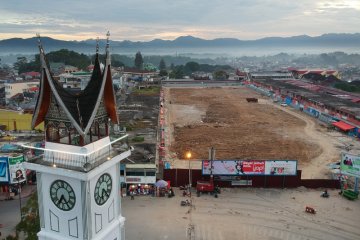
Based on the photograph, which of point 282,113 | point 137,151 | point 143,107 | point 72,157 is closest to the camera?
point 72,157

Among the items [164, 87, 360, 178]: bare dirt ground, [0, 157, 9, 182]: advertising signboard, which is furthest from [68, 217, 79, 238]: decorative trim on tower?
[164, 87, 360, 178]: bare dirt ground

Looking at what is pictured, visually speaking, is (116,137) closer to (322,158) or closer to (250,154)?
(250,154)

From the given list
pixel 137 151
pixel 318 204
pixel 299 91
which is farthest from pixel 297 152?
pixel 299 91

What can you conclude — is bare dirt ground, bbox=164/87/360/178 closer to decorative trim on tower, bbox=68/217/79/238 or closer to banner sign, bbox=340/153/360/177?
banner sign, bbox=340/153/360/177

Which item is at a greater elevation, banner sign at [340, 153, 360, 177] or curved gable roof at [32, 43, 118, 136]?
curved gable roof at [32, 43, 118, 136]

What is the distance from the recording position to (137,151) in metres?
38.5

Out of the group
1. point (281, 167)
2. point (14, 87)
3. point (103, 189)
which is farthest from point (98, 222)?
point (14, 87)

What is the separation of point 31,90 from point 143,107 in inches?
1331

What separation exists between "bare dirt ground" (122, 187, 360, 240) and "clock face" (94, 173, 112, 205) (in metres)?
12.8

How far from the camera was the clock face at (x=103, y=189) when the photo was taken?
13.0m

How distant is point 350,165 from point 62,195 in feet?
94.9

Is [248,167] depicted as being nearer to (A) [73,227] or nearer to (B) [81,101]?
(A) [73,227]

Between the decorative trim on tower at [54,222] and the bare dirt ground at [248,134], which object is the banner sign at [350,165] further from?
the decorative trim on tower at [54,222]

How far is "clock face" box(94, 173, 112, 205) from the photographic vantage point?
13.0 metres
